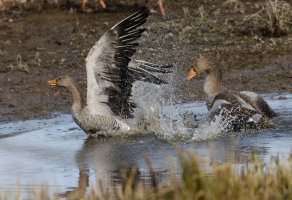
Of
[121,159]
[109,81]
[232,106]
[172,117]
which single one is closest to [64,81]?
[109,81]

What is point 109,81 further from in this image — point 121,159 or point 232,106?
point 121,159

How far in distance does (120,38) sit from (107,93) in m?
0.67

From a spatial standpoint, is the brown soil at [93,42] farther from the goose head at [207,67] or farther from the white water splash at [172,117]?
the goose head at [207,67]

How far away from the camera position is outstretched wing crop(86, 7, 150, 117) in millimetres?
11023

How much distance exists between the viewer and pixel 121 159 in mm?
9656

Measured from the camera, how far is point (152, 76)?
12.4 metres

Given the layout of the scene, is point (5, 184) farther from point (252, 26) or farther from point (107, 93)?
point (252, 26)

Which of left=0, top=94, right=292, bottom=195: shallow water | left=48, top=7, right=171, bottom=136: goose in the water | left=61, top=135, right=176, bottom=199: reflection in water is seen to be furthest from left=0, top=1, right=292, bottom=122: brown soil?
left=61, top=135, right=176, bottom=199: reflection in water

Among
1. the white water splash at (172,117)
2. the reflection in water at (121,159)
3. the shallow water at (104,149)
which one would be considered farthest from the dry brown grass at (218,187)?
the white water splash at (172,117)

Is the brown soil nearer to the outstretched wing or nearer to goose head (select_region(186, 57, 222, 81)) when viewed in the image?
goose head (select_region(186, 57, 222, 81))

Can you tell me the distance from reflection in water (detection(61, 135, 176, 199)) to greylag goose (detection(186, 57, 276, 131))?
835 millimetres

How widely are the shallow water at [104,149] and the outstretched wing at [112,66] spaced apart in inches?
18.7

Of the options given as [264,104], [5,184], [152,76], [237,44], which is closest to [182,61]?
[237,44]

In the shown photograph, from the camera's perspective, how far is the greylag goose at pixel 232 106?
10.8 metres
